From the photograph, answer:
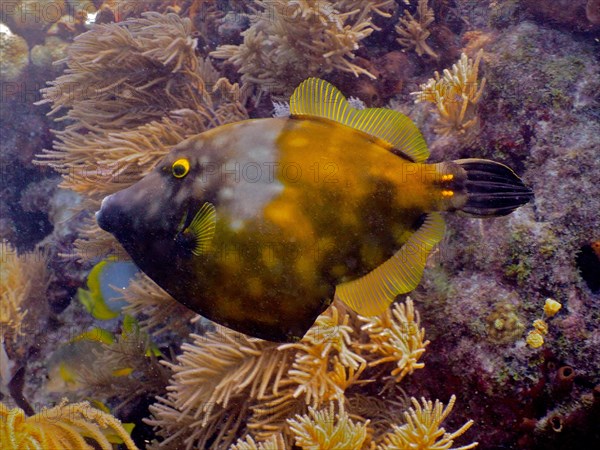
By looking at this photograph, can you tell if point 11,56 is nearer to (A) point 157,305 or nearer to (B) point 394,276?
(A) point 157,305

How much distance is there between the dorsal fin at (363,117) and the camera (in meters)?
1.90

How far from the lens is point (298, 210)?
174 cm

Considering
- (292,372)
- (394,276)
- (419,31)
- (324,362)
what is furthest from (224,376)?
(419,31)

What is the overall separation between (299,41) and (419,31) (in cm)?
124

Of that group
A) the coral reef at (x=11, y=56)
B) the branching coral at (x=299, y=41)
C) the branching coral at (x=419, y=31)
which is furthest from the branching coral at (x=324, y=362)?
the coral reef at (x=11, y=56)

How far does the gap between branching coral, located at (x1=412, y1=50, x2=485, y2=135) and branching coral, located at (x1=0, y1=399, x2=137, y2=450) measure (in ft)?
→ 10.3

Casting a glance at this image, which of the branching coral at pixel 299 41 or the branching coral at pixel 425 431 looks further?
the branching coral at pixel 299 41

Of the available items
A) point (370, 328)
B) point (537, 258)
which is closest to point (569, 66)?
point (537, 258)

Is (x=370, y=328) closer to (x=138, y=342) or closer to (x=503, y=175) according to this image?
(x=503, y=175)

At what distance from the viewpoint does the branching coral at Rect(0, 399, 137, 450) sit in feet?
8.02

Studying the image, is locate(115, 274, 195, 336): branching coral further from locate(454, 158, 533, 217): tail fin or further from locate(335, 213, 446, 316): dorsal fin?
locate(454, 158, 533, 217): tail fin

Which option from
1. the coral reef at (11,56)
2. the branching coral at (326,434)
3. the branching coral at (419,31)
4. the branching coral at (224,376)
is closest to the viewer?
the branching coral at (326,434)

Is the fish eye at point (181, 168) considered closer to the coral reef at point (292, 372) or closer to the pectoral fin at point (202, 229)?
the pectoral fin at point (202, 229)

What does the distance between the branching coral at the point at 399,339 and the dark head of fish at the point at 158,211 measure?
1.43m
